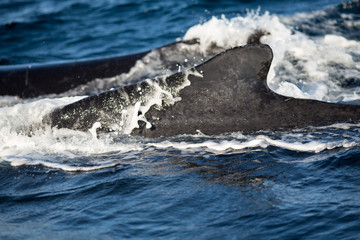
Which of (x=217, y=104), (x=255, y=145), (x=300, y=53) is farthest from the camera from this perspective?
(x=300, y=53)

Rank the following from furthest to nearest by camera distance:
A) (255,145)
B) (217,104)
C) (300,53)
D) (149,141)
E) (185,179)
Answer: (300,53), (149,141), (217,104), (255,145), (185,179)

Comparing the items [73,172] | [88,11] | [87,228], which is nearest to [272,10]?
[88,11]

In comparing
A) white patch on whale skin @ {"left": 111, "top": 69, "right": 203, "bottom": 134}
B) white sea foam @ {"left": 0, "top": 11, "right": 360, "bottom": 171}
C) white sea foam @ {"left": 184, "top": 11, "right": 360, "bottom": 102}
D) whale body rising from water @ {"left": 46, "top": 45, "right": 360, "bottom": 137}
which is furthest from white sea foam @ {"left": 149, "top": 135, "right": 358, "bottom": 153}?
white sea foam @ {"left": 184, "top": 11, "right": 360, "bottom": 102}

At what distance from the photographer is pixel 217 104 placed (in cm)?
670

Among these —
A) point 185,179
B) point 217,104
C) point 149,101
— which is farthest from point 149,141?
point 185,179

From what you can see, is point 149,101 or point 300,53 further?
point 300,53

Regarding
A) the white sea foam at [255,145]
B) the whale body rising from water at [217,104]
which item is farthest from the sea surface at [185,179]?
the whale body rising from water at [217,104]

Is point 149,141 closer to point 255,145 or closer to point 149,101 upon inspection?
point 149,101

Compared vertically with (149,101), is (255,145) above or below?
below

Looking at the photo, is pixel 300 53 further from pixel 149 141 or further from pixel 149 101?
pixel 149 141

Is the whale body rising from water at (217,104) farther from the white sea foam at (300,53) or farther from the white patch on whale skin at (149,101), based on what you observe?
the white sea foam at (300,53)

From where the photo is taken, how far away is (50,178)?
20.4 ft

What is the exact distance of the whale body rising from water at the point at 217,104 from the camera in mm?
6492

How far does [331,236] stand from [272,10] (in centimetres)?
1249
